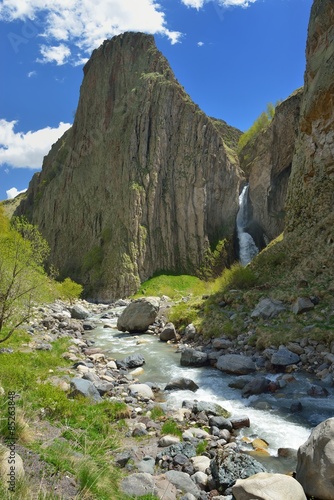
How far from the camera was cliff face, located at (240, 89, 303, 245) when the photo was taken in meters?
48.2

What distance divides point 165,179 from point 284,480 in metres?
61.8

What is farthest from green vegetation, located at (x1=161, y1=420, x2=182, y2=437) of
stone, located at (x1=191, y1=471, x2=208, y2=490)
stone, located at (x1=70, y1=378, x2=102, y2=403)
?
stone, located at (x1=70, y1=378, x2=102, y2=403)

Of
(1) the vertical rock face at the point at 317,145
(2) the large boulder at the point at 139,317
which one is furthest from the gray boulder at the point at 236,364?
(2) the large boulder at the point at 139,317

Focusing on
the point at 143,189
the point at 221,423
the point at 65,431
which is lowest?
the point at 221,423

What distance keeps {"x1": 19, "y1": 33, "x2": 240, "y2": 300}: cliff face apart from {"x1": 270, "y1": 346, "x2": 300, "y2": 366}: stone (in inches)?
1681

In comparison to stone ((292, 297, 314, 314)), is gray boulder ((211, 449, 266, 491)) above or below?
below

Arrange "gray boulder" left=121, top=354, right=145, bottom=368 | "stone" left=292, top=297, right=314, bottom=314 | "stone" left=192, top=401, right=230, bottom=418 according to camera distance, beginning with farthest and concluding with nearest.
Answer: "stone" left=292, top=297, right=314, bottom=314 < "gray boulder" left=121, top=354, right=145, bottom=368 < "stone" left=192, top=401, right=230, bottom=418

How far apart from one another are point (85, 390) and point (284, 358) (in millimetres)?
8765

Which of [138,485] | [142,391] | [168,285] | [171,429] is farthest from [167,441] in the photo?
[168,285]

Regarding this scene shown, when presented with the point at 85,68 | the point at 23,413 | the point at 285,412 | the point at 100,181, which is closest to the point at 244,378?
the point at 285,412

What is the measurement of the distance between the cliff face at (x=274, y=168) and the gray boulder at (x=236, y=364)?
3340 cm

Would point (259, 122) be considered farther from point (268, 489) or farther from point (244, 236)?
point (268, 489)

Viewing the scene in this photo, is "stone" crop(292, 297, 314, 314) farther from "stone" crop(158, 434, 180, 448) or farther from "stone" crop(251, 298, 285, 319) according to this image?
"stone" crop(158, 434, 180, 448)

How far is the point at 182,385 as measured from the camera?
563 inches
